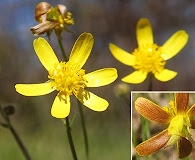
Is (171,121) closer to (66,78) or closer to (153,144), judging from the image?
(153,144)

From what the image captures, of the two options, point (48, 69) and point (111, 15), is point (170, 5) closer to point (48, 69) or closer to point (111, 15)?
point (111, 15)

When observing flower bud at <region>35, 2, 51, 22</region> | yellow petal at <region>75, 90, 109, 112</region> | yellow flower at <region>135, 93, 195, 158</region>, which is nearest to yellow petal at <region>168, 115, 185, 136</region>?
yellow flower at <region>135, 93, 195, 158</region>

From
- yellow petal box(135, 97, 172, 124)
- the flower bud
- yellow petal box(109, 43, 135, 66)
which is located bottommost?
yellow petal box(135, 97, 172, 124)

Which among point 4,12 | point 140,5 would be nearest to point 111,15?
point 140,5

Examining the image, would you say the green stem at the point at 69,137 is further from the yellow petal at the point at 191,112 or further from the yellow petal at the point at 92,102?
the yellow petal at the point at 191,112

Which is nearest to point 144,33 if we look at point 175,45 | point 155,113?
point 175,45

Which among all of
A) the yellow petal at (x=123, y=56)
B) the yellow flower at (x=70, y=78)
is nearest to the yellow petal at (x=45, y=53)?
the yellow flower at (x=70, y=78)

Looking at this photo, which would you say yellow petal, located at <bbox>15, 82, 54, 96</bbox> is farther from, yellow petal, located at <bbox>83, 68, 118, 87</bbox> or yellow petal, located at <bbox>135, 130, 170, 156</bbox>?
yellow petal, located at <bbox>135, 130, 170, 156</bbox>
